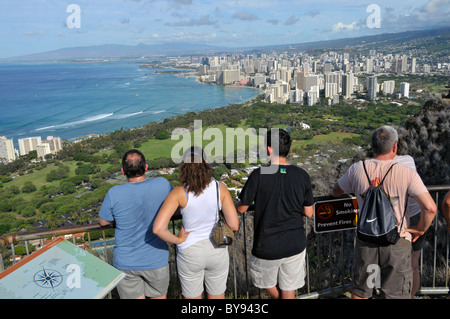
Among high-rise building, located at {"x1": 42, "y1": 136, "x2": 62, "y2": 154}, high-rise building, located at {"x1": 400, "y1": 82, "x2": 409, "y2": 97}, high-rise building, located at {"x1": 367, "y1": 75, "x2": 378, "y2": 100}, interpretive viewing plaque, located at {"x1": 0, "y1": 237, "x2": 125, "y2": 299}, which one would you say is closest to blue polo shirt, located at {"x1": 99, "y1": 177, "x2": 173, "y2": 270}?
interpretive viewing plaque, located at {"x1": 0, "y1": 237, "x2": 125, "y2": 299}

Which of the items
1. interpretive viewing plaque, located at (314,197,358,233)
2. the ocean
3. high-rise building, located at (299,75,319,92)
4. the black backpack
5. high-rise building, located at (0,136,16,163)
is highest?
the black backpack

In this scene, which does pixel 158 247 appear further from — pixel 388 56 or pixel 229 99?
pixel 388 56

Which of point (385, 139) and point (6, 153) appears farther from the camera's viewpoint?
point (6, 153)

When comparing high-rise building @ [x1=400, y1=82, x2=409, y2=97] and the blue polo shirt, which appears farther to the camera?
high-rise building @ [x1=400, y1=82, x2=409, y2=97]

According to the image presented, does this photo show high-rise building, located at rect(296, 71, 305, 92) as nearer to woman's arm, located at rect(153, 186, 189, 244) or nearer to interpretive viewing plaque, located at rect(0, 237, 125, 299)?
woman's arm, located at rect(153, 186, 189, 244)

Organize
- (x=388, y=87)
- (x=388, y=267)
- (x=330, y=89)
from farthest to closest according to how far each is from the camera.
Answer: (x=330, y=89) → (x=388, y=87) → (x=388, y=267)

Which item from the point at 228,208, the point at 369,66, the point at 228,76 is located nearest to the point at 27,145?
the point at 228,208

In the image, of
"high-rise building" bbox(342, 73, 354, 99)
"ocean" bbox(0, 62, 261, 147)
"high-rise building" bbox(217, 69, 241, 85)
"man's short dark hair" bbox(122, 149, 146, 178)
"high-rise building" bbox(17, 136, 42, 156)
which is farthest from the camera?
"high-rise building" bbox(217, 69, 241, 85)

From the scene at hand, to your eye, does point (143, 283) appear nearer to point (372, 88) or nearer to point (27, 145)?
point (27, 145)

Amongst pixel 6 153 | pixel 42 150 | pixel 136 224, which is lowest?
pixel 6 153
